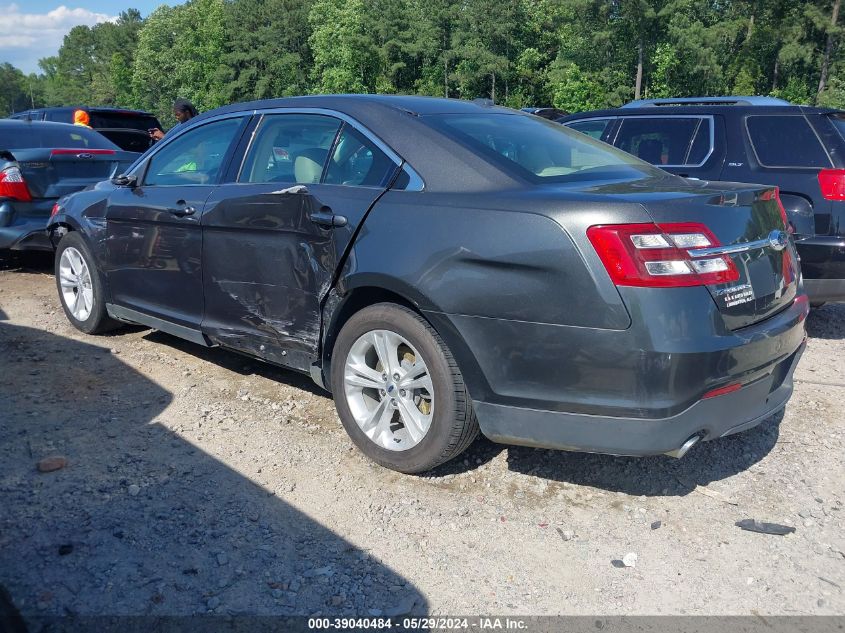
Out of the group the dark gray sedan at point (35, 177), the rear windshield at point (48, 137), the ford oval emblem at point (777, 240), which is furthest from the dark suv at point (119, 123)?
the ford oval emblem at point (777, 240)

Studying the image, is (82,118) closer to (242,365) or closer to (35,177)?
(35,177)

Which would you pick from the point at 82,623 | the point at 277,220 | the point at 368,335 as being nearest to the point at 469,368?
the point at 368,335

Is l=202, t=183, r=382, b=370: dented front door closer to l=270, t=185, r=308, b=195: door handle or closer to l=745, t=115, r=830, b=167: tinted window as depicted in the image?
l=270, t=185, r=308, b=195: door handle

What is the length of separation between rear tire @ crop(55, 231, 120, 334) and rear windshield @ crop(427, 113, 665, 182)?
3006 millimetres

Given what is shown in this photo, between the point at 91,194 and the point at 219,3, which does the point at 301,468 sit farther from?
the point at 219,3

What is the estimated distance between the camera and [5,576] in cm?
265

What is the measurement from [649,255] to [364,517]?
157 centimetres

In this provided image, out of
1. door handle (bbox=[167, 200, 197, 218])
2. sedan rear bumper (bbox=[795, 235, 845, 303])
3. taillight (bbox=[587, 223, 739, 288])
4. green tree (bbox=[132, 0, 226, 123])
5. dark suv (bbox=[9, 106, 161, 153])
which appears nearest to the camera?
taillight (bbox=[587, 223, 739, 288])

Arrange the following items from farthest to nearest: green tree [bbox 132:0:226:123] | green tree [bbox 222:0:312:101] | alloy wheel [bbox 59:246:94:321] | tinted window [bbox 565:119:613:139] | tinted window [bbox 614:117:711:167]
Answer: green tree [bbox 132:0:226:123], green tree [bbox 222:0:312:101], tinted window [bbox 565:119:613:139], tinted window [bbox 614:117:711:167], alloy wheel [bbox 59:246:94:321]

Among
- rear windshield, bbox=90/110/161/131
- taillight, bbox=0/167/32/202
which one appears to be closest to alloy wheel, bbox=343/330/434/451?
taillight, bbox=0/167/32/202

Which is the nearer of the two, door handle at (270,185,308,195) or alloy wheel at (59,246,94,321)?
door handle at (270,185,308,195)

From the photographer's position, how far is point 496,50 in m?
56.4

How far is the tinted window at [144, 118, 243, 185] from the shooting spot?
171 inches

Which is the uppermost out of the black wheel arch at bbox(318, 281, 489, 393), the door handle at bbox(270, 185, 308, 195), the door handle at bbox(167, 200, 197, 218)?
the door handle at bbox(270, 185, 308, 195)
